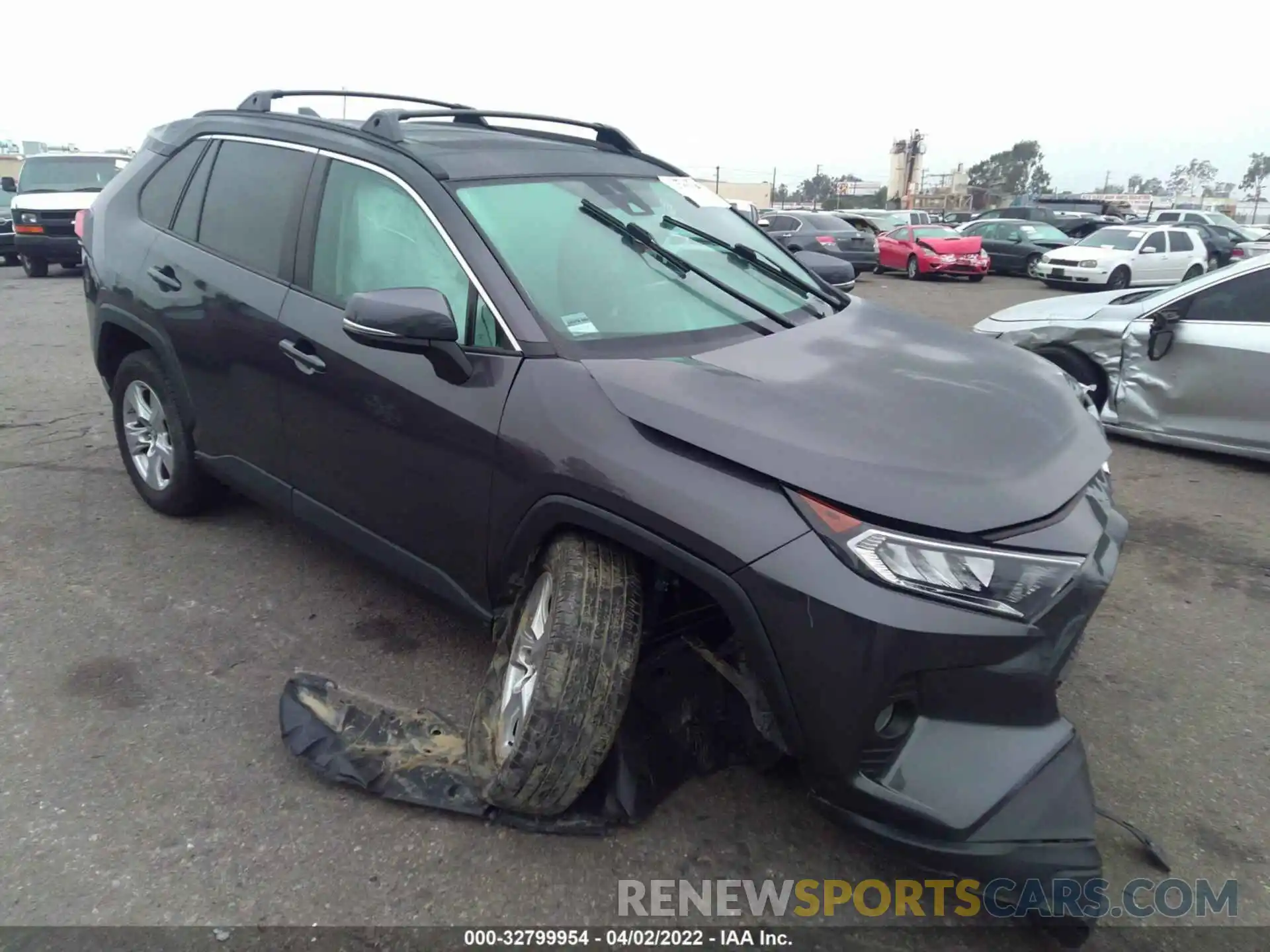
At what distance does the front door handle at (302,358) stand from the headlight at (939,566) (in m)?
1.78

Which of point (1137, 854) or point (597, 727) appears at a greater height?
point (597, 727)

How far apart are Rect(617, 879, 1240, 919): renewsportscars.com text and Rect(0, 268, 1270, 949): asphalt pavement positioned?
0.11ft

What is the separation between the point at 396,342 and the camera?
8.14 feet

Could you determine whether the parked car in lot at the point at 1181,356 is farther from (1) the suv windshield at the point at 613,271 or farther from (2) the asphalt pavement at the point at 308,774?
(1) the suv windshield at the point at 613,271

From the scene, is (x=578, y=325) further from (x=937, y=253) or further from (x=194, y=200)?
(x=937, y=253)

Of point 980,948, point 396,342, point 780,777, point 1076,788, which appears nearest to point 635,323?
point 396,342

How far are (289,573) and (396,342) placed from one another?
71.1 inches

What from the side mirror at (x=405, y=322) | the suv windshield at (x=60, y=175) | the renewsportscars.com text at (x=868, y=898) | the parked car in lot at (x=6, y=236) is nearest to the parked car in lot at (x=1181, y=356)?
the renewsportscars.com text at (x=868, y=898)

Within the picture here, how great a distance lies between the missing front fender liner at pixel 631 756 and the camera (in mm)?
2455

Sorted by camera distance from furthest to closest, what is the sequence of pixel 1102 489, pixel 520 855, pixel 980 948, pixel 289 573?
pixel 289 573, pixel 1102 489, pixel 520 855, pixel 980 948

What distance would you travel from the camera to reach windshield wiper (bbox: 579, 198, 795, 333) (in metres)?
2.96

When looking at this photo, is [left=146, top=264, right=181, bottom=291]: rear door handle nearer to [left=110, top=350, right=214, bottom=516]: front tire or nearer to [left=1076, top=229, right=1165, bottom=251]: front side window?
[left=110, top=350, right=214, bottom=516]: front tire

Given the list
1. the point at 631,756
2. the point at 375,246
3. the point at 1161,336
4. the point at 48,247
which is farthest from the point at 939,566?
the point at 48,247

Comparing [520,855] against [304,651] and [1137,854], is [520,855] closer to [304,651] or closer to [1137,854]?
[304,651]
